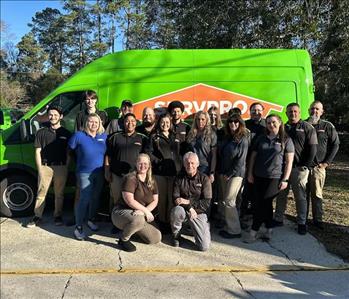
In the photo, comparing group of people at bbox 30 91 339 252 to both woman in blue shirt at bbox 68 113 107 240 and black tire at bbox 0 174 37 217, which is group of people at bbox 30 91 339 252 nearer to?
woman in blue shirt at bbox 68 113 107 240

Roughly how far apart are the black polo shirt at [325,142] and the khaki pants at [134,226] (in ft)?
8.33

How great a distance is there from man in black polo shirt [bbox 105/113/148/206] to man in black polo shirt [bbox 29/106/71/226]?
28.8 inches

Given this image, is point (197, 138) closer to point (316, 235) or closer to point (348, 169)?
point (316, 235)

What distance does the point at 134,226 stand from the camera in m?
5.66

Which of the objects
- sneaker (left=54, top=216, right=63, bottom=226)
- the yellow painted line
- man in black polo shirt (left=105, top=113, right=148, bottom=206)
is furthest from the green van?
the yellow painted line

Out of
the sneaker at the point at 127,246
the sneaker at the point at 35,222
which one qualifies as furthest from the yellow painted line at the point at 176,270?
the sneaker at the point at 35,222

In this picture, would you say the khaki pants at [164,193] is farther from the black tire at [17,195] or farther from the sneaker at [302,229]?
the black tire at [17,195]

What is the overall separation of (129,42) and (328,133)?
38271 mm

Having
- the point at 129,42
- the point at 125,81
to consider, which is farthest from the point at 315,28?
the point at 129,42

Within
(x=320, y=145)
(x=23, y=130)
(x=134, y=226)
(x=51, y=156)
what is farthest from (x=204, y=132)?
(x=23, y=130)

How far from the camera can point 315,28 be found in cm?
1221

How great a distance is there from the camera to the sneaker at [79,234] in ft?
19.8

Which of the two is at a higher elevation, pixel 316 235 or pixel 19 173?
pixel 19 173

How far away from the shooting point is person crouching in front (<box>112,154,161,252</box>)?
5684 millimetres
